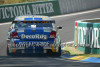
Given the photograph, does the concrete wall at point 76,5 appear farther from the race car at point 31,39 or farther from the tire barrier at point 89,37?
the race car at point 31,39

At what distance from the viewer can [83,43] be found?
14461 millimetres

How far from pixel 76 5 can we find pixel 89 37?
20610 mm

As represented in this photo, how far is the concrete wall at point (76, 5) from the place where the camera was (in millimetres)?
33406

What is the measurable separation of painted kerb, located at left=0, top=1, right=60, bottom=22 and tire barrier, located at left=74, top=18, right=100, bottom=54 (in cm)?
1418

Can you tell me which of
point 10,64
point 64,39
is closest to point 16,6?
point 64,39

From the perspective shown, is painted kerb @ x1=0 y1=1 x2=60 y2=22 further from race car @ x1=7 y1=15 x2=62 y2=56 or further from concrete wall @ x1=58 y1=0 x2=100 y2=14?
race car @ x1=7 y1=15 x2=62 y2=56

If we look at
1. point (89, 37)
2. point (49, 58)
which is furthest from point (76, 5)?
point (49, 58)

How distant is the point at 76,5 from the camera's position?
1356 inches

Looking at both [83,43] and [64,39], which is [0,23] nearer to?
[64,39]

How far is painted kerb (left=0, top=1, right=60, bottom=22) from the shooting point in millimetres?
28266

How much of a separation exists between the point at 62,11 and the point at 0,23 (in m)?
7.40

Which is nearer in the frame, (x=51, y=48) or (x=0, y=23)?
(x=51, y=48)

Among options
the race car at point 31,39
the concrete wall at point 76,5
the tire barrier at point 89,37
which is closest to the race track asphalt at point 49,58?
the race car at point 31,39

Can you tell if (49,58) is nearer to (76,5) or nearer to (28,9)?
(28,9)
